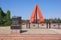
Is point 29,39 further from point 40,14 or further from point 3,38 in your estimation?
point 40,14

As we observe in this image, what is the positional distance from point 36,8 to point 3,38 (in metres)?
19.3

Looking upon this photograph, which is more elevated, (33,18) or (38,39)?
(33,18)

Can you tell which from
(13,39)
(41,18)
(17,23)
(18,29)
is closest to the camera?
(13,39)

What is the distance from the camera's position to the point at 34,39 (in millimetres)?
8070

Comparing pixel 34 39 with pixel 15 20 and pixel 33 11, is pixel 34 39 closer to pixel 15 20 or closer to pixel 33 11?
pixel 15 20

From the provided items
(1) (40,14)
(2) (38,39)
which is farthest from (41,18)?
(2) (38,39)

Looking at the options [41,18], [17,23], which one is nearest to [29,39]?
[17,23]

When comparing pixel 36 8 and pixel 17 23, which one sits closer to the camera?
pixel 17 23

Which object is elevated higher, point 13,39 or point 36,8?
point 36,8

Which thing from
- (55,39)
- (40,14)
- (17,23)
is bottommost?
(55,39)

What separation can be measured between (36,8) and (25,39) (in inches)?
759

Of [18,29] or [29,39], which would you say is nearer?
[29,39]

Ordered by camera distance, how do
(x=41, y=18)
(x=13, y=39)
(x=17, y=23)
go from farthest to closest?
(x=41, y=18)
(x=17, y=23)
(x=13, y=39)

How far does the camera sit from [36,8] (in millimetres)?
27031
